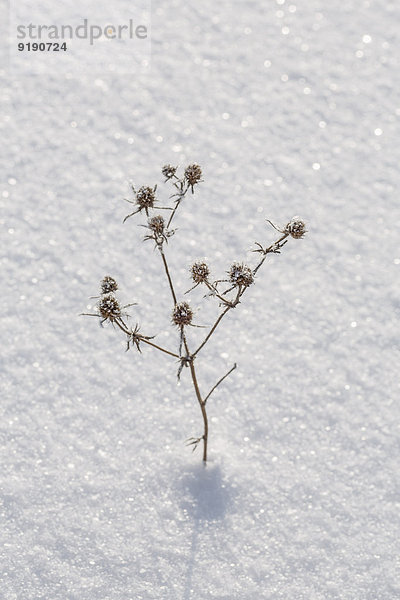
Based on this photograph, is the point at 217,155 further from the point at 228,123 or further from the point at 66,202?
the point at 66,202

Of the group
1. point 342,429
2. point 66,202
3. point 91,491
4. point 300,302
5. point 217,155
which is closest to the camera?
point 91,491

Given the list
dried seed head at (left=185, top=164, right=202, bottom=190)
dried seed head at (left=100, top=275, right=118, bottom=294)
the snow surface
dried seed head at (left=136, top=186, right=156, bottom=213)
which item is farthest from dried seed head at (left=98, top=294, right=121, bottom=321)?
the snow surface

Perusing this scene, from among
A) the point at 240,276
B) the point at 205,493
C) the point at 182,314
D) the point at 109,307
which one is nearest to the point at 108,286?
the point at 109,307

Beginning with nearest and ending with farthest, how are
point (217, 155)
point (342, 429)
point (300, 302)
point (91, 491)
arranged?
point (91, 491) < point (342, 429) < point (300, 302) < point (217, 155)

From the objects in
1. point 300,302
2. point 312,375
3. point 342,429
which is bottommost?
point 342,429

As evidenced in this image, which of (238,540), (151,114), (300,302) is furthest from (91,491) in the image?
(151,114)

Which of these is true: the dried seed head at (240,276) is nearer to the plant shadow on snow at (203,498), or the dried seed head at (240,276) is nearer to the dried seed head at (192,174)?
the dried seed head at (192,174)

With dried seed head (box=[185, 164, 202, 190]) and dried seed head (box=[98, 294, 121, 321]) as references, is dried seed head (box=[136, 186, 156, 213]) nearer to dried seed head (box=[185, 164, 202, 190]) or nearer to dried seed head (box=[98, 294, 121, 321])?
dried seed head (box=[185, 164, 202, 190])
